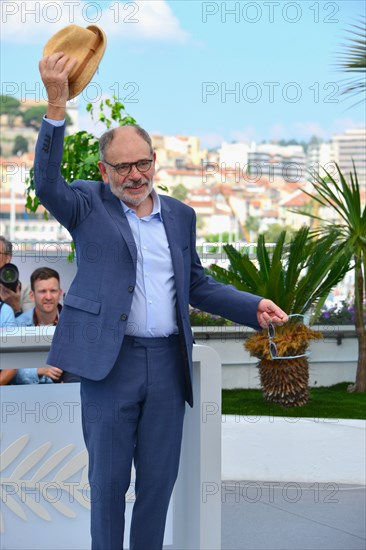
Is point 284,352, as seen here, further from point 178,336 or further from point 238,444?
point 178,336

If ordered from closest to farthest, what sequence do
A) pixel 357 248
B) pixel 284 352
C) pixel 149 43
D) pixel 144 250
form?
pixel 144 250 → pixel 284 352 → pixel 357 248 → pixel 149 43

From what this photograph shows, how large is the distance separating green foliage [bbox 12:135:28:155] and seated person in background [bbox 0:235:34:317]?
97938mm

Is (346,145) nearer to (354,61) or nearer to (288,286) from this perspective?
(354,61)

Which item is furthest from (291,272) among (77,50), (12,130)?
(12,130)

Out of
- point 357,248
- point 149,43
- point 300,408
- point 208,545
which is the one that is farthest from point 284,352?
point 149,43

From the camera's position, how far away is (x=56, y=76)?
8.79ft

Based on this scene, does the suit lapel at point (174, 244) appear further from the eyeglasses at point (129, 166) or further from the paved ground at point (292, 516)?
the paved ground at point (292, 516)

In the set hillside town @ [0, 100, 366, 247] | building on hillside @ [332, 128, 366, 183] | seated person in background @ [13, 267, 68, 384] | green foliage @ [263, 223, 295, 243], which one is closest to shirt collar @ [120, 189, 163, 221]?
seated person in background @ [13, 267, 68, 384]

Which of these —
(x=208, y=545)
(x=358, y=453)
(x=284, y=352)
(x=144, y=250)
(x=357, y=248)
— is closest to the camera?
(x=144, y=250)

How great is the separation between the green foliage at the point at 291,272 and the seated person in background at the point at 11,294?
1.57 metres

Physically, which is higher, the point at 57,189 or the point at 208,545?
→ the point at 57,189

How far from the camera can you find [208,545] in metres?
3.56

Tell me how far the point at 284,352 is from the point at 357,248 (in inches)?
54.4

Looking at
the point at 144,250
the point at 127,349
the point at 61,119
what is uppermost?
the point at 61,119
